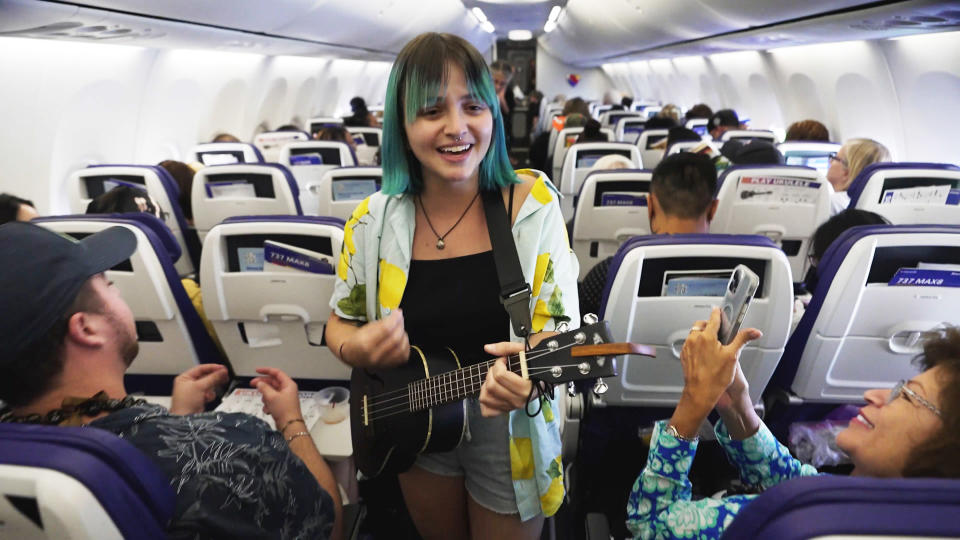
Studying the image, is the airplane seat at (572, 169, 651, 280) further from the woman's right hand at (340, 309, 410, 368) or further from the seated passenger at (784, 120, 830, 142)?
the seated passenger at (784, 120, 830, 142)

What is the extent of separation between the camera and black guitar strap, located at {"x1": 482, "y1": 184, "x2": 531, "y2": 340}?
1.39 m

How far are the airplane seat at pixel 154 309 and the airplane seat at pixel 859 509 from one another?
2069 millimetres

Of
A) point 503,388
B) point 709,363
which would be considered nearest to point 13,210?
point 503,388

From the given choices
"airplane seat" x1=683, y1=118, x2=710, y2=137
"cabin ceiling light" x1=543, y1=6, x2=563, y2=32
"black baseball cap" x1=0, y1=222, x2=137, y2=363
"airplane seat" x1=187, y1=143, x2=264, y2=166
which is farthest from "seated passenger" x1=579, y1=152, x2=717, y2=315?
"cabin ceiling light" x1=543, y1=6, x2=563, y2=32

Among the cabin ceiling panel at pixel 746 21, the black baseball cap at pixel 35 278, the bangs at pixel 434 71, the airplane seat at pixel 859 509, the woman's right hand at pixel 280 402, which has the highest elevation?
the cabin ceiling panel at pixel 746 21

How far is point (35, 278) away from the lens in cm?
110

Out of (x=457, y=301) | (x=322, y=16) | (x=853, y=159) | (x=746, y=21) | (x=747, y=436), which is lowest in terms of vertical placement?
(x=747, y=436)

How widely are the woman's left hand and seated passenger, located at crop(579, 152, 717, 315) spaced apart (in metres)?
1.26

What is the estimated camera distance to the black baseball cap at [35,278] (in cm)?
105

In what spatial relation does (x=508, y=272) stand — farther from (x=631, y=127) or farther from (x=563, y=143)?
(x=631, y=127)

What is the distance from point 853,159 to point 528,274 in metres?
4.37

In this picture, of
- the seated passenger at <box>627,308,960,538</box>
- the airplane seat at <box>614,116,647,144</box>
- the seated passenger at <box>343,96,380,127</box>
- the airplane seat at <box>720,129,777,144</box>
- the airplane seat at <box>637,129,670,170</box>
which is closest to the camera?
the seated passenger at <box>627,308,960,538</box>

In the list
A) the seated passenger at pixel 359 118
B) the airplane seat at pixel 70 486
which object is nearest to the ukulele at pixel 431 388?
the airplane seat at pixel 70 486

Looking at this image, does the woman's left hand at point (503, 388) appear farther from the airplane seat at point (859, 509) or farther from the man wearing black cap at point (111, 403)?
the airplane seat at point (859, 509)
